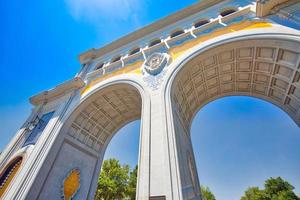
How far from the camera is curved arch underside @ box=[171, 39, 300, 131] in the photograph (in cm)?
670

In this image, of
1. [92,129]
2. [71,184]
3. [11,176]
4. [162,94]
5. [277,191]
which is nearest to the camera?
[162,94]

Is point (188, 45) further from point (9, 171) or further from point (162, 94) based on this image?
A: point (9, 171)

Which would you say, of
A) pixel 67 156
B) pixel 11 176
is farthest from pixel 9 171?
pixel 67 156

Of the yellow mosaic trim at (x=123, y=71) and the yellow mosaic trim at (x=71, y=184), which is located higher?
the yellow mosaic trim at (x=123, y=71)

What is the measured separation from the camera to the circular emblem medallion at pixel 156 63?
8.45 metres

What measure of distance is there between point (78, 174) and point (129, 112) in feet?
17.3

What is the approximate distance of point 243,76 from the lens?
9.06 m

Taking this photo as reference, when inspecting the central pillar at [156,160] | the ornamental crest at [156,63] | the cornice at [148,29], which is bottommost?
the central pillar at [156,160]

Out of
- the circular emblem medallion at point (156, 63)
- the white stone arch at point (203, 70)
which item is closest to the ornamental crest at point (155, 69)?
the circular emblem medallion at point (156, 63)

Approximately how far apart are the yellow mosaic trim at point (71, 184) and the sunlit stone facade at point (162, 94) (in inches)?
2.1

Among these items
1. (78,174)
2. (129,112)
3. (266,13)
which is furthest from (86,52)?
(266,13)

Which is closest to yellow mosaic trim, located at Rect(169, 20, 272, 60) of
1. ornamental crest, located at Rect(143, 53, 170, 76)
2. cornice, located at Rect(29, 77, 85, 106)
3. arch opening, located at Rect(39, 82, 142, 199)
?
ornamental crest, located at Rect(143, 53, 170, 76)

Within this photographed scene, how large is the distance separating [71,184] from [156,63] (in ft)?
28.4

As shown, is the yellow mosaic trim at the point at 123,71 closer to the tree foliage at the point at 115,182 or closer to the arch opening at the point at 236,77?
the arch opening at the point at 236,77
